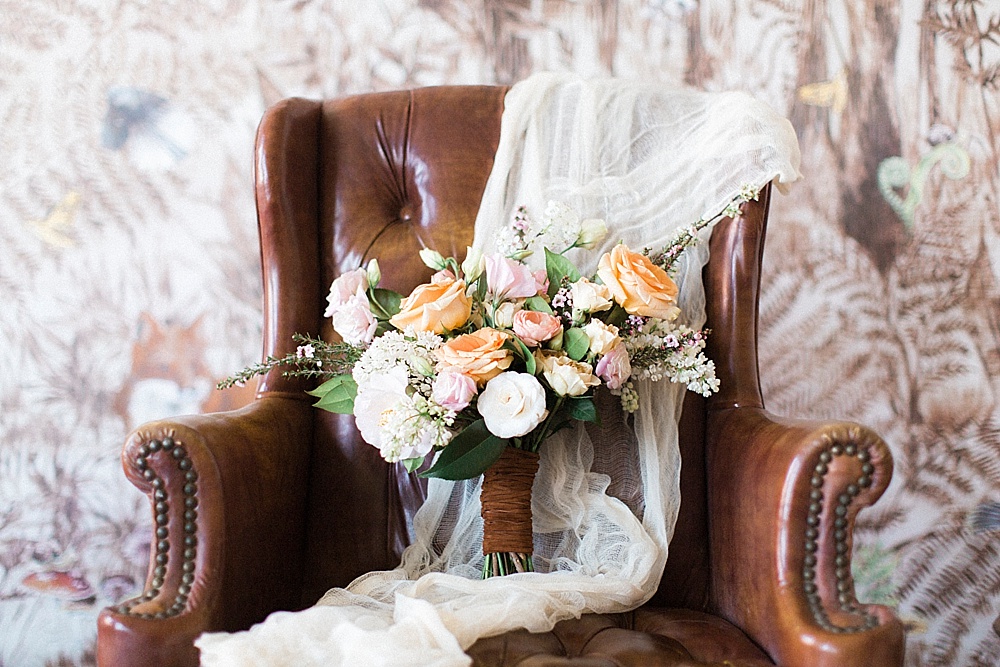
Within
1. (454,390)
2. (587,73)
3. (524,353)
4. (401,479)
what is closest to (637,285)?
(524,353)

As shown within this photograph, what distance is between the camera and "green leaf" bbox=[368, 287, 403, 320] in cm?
116

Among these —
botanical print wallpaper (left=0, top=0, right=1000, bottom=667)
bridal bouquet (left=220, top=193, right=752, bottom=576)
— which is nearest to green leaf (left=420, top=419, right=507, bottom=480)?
bridal bouquet (left=220, top=193, right=752, bottom=576)

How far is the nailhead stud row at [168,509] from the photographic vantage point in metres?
0.96

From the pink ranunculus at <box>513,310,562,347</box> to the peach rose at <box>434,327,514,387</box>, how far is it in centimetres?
2

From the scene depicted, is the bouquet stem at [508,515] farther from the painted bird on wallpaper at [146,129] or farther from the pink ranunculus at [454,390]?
the painted bird on wallpaper at [146,129]

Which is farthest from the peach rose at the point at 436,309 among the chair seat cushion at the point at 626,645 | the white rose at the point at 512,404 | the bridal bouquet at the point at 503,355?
the chair seat cushion at the point at 626,645

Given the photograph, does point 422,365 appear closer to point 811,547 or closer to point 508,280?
point 508,280

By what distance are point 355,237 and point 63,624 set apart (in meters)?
0.95

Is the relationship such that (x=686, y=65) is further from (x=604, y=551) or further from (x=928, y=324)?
(x=604, y=551)

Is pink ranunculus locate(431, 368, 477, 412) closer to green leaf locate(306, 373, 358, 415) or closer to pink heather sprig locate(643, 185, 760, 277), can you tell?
green leaf locate(306, 373, 358, 415)

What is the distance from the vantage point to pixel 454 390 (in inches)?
38.7

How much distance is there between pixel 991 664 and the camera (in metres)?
1.64

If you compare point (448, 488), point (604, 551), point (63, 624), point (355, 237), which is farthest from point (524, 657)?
point (63, 624)

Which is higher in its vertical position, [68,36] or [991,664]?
[68,36]
